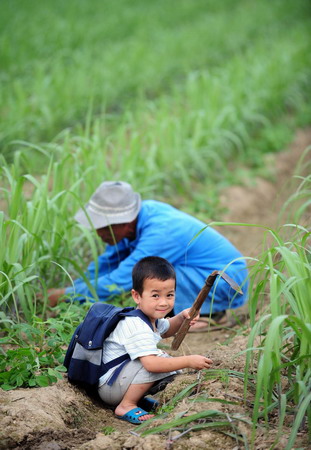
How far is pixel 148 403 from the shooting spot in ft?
8.02

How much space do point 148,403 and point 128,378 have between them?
0.58ft

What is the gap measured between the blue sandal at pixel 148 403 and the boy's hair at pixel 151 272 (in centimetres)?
46

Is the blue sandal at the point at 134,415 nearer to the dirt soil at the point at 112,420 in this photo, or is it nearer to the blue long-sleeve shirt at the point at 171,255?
the dirt soil at the point at 112,420

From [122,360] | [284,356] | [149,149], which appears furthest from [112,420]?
[149,149]

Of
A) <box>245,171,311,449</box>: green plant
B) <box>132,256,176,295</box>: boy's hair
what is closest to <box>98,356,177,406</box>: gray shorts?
<box>132,256,176,295</box>: boy's hair

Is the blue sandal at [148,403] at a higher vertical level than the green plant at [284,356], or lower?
lower

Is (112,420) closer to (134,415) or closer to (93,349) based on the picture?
(134,415)

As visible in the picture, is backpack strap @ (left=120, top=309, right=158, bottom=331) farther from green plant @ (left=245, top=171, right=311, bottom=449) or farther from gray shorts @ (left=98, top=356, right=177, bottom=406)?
green plant @ (left=245, top=171, right=311, bottom=449)

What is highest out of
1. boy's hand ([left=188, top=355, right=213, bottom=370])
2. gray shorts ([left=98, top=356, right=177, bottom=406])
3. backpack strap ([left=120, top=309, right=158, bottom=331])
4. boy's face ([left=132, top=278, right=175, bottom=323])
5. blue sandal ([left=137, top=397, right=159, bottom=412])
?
boy's face ([left=132, top=278, right=175, bottom=323])

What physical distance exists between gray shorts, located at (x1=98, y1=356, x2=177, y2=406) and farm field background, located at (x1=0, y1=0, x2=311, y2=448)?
0.76ft

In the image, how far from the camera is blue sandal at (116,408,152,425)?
225 centimetres

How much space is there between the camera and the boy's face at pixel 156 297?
2.36m

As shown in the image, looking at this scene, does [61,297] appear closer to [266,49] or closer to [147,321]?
[147,321]

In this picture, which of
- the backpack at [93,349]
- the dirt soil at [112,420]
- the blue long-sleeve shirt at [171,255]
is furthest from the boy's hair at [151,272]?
the blue long-sleeve shirt at [171,255]
